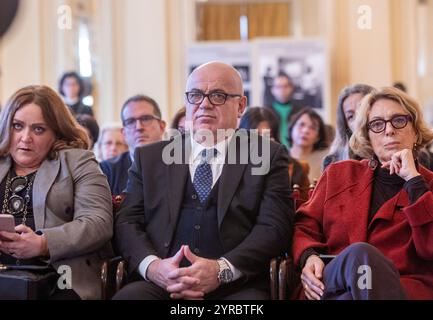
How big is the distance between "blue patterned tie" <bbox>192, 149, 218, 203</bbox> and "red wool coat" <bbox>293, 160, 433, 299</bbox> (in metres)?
0.45

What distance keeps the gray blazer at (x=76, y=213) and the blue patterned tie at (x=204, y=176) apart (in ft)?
1.39

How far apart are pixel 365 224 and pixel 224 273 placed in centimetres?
66

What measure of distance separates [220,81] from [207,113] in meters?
0.16

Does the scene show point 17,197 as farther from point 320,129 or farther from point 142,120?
point 320,129

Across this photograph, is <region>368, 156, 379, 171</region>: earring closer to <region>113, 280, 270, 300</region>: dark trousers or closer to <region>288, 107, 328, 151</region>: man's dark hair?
<region>113, 280, 270, 300</region>: dark trousers

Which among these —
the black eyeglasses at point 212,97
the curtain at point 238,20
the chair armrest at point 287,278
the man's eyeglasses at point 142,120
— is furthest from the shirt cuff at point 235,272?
the curtain at point 238,20

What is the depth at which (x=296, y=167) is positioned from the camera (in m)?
4.39

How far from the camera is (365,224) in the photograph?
9.66ft

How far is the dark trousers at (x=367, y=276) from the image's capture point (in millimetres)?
2445

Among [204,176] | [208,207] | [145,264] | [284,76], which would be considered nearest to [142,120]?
[204,176]

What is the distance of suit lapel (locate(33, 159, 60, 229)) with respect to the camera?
9.78 feet

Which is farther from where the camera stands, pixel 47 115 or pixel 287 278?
pixel 47 115

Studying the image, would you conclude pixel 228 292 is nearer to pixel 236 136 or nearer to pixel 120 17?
pixel 236 136

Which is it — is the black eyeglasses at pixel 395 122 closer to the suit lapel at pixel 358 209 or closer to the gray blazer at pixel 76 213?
the suit lapel at pixel 358 209
